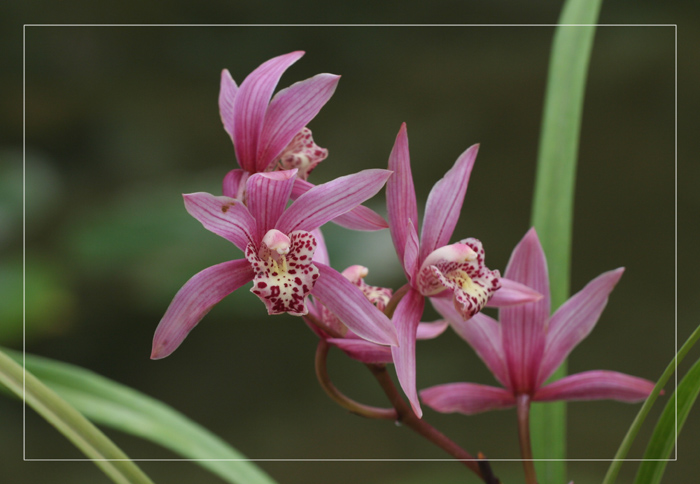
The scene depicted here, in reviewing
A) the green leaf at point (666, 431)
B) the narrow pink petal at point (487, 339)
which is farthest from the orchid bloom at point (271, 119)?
the green leaf at point (666, 431)

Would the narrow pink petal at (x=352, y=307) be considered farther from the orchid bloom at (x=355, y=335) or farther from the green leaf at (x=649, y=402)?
the green leaf at (x=649, y=402)

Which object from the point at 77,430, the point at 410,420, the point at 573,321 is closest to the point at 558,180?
the point at 573,321

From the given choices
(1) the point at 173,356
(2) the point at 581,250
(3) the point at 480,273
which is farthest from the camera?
(1) the point at 173,356

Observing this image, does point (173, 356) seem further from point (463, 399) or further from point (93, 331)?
point (463, 399)

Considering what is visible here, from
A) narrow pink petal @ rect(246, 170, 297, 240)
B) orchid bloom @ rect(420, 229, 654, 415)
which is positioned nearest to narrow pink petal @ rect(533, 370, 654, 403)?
orchid bloom @ rect(420, 229, 654, 415)

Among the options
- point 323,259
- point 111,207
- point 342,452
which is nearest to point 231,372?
point 342,452

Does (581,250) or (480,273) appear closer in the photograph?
(480,273)
